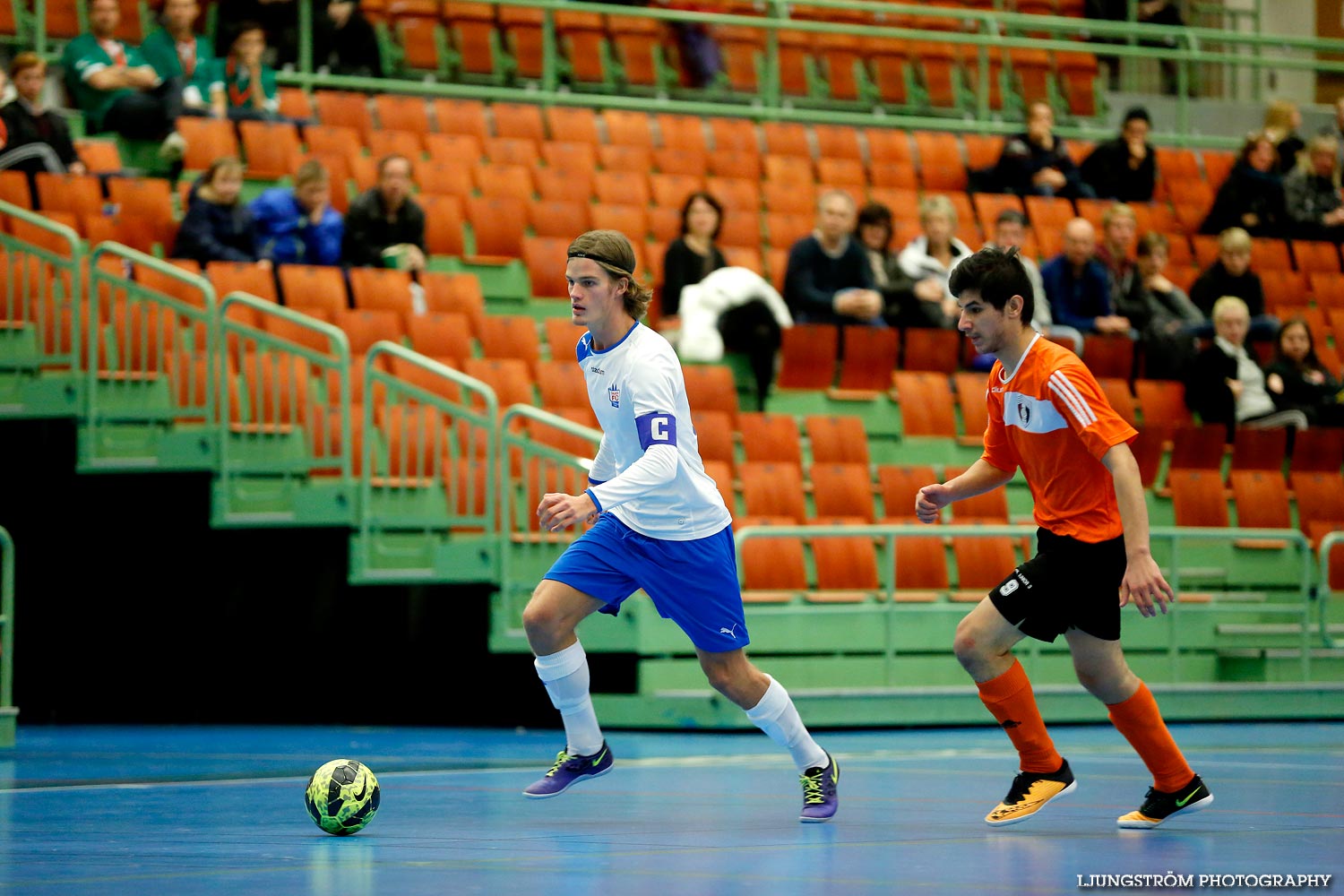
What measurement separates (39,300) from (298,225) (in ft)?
6.72

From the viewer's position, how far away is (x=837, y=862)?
18.6 ft

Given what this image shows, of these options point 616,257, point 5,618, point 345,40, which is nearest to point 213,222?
point 345,40

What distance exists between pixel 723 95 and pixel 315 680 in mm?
8143

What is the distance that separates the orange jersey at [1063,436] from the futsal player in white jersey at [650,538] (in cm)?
111

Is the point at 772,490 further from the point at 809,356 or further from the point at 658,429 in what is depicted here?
the point at 658,429

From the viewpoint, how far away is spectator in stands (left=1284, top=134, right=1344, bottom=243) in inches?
731

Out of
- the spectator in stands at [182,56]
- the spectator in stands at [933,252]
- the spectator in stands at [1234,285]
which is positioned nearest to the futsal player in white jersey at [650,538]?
the spectator in stands at [933,252]

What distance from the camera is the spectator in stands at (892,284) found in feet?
48.5

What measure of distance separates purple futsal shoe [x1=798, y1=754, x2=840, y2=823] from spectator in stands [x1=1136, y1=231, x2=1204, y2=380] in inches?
360

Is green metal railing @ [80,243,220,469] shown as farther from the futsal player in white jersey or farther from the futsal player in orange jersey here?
the futsal player in orange jersey

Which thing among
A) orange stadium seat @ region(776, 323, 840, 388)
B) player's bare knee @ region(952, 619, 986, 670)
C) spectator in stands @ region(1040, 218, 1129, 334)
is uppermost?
Result: spectator in stands @ region(1040, 218, 1129, 334)

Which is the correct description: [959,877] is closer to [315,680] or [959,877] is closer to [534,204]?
[315,680]

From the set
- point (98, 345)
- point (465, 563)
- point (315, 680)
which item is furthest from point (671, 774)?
point (98, 345)

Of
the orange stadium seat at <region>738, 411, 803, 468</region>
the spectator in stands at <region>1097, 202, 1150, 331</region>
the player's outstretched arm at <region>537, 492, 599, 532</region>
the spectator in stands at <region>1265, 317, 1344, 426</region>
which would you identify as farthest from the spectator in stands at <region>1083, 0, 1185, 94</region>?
the player's outstretched arm at <region>537, 492, 599, 532</region>
